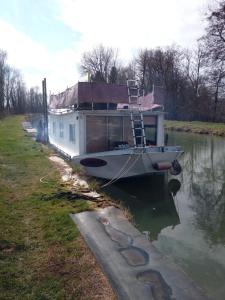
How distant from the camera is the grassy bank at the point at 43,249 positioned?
14.0ft

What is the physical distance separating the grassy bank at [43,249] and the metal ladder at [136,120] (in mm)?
3557

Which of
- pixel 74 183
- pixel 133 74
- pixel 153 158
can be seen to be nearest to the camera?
pixel 74 183

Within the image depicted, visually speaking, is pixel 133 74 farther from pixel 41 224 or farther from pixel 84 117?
pixel 41 224

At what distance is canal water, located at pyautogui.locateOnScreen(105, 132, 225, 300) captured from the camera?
604 centimetres

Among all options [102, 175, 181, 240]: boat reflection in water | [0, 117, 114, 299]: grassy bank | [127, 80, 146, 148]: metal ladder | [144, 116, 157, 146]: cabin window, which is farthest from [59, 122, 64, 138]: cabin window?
[0, 117, 114, 299]: grassy bank

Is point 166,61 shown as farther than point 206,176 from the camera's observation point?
Yes

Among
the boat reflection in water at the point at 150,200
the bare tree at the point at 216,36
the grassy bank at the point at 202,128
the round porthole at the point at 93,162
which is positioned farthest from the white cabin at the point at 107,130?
the grassy bank at the point at 202,128

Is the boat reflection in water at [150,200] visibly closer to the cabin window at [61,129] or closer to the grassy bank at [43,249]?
the grassy bank at [43,249]

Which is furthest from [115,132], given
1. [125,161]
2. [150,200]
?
[150,200]

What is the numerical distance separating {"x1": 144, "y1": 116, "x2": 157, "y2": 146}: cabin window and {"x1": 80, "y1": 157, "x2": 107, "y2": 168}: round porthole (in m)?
2.35

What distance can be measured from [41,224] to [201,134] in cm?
3080

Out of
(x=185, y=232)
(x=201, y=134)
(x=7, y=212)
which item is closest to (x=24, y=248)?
(x=7, y=212)

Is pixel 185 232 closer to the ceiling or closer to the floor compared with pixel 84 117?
closer to the floor

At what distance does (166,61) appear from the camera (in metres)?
54.3
